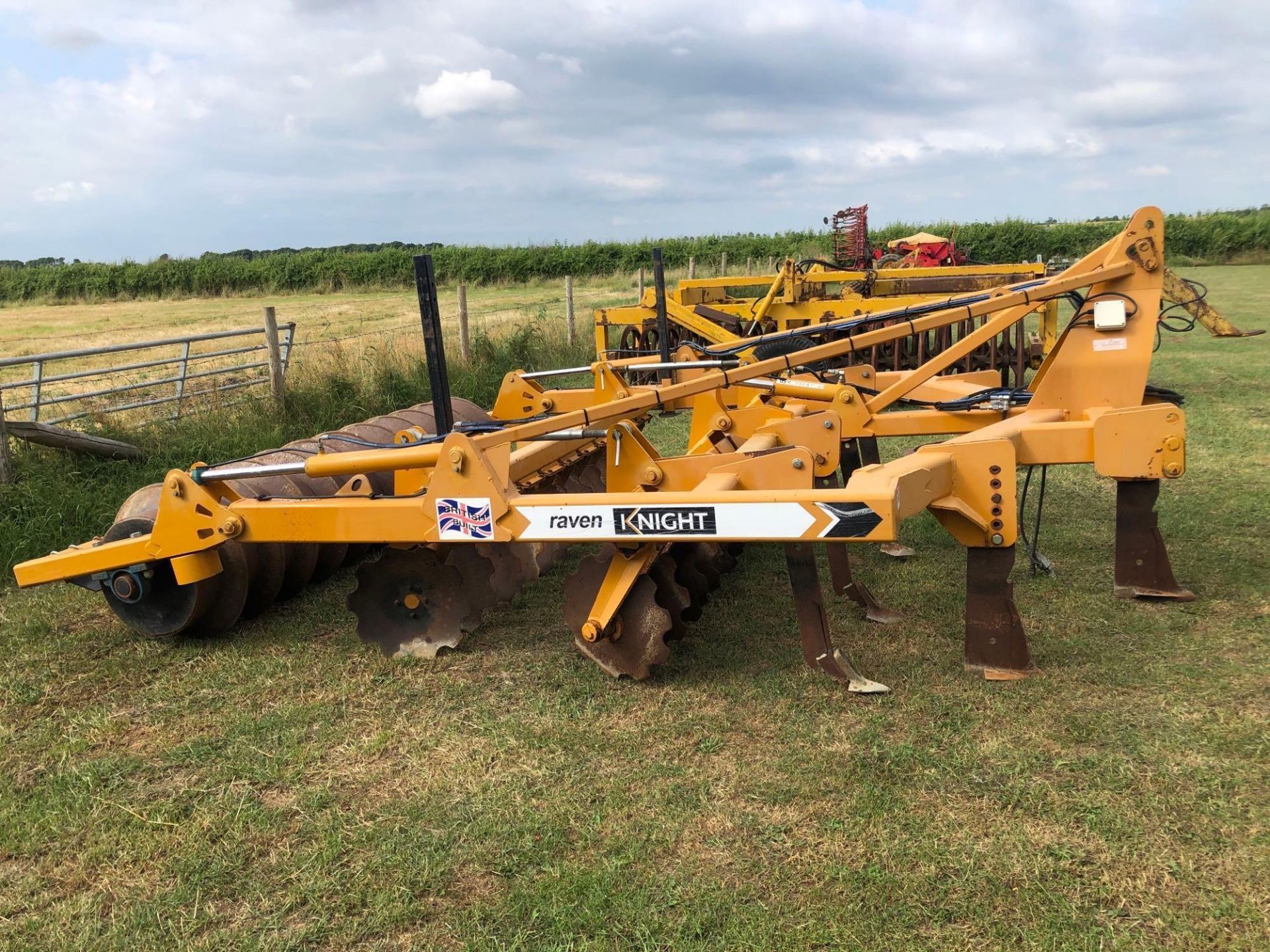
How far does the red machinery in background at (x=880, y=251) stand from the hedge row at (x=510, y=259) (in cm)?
1009

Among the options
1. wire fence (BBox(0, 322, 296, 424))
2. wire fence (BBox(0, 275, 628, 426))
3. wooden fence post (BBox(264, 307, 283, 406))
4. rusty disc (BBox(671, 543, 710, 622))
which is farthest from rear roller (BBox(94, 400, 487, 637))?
wooden fence post (BBox(264, 307, 283, 406))

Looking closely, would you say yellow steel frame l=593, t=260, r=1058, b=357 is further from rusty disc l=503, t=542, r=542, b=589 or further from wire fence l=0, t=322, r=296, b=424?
rusty disc l=503, t=542, r=542, b=589

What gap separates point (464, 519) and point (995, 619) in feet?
7.66

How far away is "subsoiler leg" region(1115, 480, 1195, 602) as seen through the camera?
4.95 metres

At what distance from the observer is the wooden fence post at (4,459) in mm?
6582

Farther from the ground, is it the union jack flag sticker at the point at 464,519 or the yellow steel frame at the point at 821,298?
the yellow steel frame at the point at 821,298

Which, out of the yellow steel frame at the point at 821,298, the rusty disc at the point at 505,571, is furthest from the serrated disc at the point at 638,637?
the yellow steel frame at the point at 821,298

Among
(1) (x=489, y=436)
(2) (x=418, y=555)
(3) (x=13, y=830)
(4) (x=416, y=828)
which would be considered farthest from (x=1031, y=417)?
(3) (x=13, y=830)

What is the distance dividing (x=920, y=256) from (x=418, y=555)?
57.4 feet

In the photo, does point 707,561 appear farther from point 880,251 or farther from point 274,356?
point 880,251

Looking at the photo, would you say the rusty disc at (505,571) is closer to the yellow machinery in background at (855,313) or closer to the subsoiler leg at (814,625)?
the subsoiler leg at (814,625)

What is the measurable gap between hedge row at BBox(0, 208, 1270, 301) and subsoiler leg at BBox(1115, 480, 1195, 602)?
90.9 ft

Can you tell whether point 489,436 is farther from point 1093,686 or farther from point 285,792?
point 1093,686

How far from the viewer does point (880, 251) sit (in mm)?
23016
